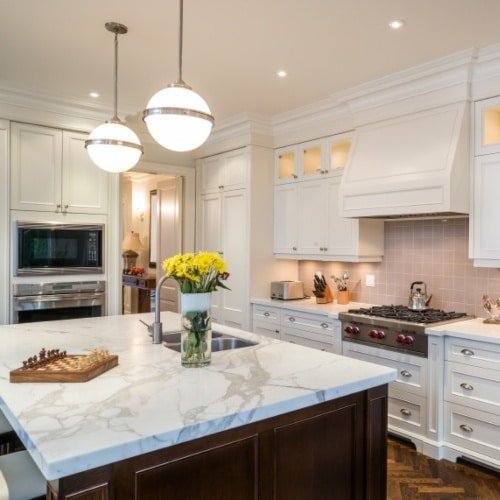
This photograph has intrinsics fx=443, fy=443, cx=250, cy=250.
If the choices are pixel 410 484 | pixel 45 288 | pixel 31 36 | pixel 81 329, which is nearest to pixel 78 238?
pixel 45 288

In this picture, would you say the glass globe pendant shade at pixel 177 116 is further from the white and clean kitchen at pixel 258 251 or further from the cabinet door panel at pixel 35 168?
the cabinet door panel at pixel 35 168

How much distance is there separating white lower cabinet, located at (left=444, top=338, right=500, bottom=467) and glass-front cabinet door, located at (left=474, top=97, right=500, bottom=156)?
1.32m

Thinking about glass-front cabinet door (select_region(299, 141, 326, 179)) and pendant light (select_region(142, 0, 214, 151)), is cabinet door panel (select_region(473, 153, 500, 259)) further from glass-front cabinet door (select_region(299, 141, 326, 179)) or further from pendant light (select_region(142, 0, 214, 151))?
pendant light (select_region(142, 0, 214, 151))

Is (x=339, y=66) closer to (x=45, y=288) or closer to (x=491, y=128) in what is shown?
(x=491, y=128)

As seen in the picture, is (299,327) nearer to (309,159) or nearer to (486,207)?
(309,159)

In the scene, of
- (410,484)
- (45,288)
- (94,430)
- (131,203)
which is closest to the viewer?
(94,430)

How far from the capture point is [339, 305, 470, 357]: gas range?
3055 millimetres

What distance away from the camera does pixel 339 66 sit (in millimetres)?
3186

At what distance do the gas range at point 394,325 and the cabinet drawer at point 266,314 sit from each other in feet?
2.73

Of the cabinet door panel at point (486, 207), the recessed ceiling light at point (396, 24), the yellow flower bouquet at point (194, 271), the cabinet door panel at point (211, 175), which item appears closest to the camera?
the yellow flower bouquet at point (194, 271)

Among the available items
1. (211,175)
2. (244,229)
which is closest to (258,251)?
(244,229)

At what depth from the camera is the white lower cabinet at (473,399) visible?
2729 millimetres

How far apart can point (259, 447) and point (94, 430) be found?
567 mm

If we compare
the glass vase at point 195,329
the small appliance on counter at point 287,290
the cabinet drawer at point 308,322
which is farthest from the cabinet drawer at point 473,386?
the glass vase at point 195,329
